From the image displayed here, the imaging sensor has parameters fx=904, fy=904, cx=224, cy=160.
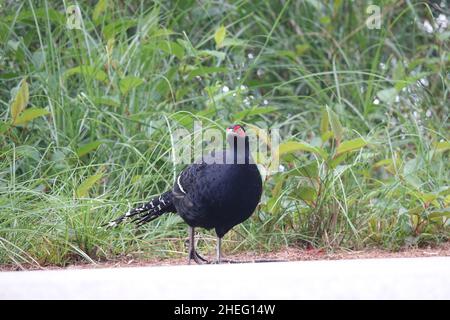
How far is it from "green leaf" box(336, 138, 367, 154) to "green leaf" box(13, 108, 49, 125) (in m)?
1.68

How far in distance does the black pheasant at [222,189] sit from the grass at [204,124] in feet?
1.27

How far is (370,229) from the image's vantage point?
4.90 meters

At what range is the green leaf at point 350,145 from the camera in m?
4.48

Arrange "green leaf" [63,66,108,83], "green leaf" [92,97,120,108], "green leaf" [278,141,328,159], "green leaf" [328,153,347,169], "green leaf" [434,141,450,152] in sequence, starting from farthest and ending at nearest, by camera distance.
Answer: "green leaf" [63,66,108,83]
"green leaf" [92,97,120,108]
"green leaf" [434,141,450,152]
"green leaf" [328,153,347,169]
"green leaf" [278,141,328,159]

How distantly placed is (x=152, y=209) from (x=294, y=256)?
767 millimetres

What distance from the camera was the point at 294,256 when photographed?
179 inches

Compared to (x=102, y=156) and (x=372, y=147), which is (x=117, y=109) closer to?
(x=102, y=156)

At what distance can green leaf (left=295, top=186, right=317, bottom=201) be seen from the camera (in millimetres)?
4762

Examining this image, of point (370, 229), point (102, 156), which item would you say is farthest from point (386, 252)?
point (102, 156)

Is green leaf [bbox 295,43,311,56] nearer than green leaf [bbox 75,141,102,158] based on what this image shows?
No

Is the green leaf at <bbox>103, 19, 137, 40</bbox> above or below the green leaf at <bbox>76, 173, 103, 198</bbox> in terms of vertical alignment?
above

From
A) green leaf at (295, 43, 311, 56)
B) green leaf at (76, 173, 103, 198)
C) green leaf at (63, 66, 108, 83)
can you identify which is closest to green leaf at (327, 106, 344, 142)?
green leaf at (76, 173, 103, 198)

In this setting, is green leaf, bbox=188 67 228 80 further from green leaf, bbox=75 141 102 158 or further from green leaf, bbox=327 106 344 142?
green leaf, bbox=327 106 344 142

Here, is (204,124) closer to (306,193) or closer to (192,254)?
(306,193)
